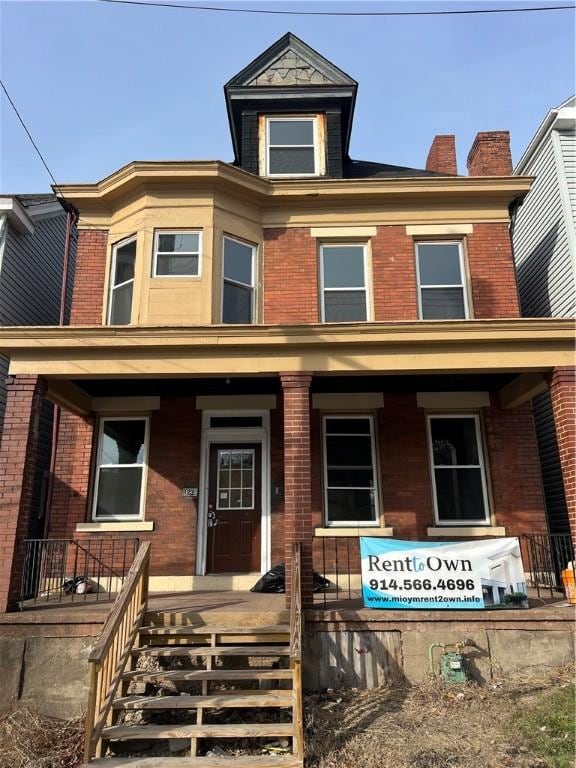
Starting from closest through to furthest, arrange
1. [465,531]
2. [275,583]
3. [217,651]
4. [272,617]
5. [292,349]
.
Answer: [217,651] → [272,617] → [292,349] → [275,583] → [465,531]

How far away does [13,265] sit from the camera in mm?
11297

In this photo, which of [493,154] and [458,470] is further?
[493,154]

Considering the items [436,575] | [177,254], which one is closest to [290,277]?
[177,254]

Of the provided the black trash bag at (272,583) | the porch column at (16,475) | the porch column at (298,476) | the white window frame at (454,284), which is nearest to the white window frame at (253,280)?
the porch column at (298,476)

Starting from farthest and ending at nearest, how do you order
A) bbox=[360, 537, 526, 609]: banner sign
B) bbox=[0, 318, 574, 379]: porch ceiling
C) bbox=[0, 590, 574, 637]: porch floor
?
bbox=[0, 318, 574, 379]: porch ceiling → bbox=[360, 537, 526, 609]: banner sign → bbox=[0, 590, 574, 637]: porch floor

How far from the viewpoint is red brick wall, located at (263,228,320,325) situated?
10.0 meters

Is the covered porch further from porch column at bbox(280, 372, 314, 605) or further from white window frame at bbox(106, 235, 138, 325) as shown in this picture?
white window frame at bbox(106, 235, 138, 325)

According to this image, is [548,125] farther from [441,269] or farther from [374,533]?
[374,533]

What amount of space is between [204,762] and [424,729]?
2.13m

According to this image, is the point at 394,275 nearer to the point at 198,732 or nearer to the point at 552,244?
the point at 552,244

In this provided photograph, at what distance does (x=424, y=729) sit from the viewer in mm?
5359

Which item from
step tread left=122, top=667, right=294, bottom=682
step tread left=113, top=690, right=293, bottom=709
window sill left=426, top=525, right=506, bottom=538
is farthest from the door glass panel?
step tread left=113, top=690, right=293, bottom=709

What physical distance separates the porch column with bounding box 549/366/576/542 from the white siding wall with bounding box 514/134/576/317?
3.23m

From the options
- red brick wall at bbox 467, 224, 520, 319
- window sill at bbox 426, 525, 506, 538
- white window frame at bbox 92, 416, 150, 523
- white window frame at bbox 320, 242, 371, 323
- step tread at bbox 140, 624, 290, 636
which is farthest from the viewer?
white window frame at bbox 320, 242, 371, 323
